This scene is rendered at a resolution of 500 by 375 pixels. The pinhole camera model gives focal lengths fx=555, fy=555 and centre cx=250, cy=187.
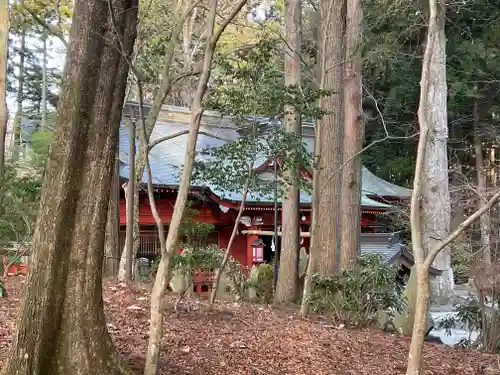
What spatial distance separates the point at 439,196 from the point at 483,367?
11.3 meters

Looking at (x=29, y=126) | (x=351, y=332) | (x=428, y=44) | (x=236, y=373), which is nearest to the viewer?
(x=428, y=44)

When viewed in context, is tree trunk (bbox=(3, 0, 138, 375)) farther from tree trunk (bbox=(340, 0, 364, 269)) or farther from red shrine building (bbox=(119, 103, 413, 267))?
red shrine building (bbox=(119, 103, 413, 267))

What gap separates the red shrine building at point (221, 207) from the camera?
1390cm

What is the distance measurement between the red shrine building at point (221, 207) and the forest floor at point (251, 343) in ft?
14.8

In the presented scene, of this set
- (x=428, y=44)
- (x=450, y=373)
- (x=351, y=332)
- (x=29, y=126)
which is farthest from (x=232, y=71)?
(x=29, y=126)

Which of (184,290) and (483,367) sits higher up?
(184,290)

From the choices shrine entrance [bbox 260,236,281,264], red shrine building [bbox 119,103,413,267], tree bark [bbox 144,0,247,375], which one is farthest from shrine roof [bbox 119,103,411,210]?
tree bark [bbox 144,0,247,375]

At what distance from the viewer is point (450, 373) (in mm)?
6645

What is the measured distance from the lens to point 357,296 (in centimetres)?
820

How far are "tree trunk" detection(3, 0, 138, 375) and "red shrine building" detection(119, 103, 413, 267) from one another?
24.3 feet

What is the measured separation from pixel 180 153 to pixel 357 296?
983 centimetres

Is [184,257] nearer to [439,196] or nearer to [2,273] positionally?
[2,273]

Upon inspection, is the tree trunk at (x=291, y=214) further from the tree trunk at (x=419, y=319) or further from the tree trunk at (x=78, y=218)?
the tree trunk at (x=78, y=218)

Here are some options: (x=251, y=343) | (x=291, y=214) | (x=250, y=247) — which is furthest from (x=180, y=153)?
(x=251, y=343)
